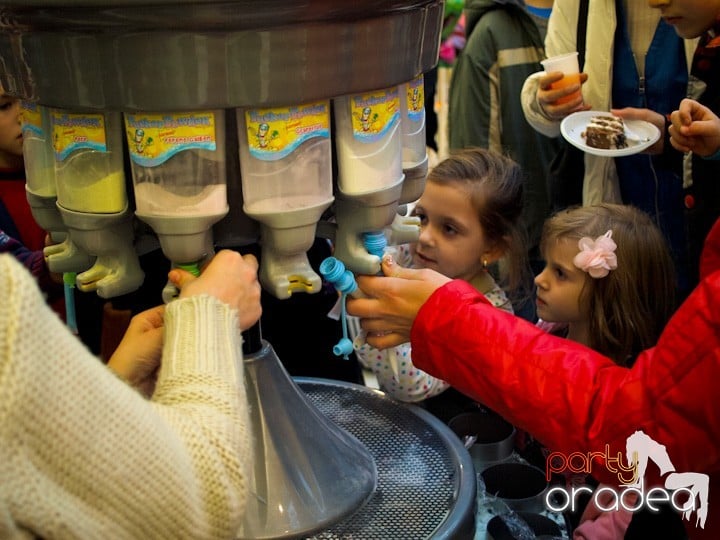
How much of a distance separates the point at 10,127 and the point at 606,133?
129 cm

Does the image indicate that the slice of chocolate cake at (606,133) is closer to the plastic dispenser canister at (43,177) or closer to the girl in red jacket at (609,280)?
the girl in red jacket at (609,280)

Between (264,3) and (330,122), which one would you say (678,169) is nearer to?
(330,122)

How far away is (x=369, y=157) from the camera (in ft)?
3.26

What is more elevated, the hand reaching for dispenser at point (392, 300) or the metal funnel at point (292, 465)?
the hand reaching for dispenser at point (392, 300)

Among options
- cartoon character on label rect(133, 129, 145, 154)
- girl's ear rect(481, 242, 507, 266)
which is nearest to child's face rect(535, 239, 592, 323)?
girl's ear rect(481, 242, 507, 266)

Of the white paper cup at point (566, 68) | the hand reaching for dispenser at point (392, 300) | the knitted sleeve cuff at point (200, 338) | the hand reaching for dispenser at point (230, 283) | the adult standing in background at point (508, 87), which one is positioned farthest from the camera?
the adult standing in background at point (508, 87)

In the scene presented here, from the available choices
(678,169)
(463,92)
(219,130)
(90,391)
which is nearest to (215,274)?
(219,130)

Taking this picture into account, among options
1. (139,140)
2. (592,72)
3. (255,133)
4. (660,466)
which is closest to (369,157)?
(255,133)

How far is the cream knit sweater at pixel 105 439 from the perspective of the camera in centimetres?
62

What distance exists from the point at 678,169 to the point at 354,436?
3.13 ft

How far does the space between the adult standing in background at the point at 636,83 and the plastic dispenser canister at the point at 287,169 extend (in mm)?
1032

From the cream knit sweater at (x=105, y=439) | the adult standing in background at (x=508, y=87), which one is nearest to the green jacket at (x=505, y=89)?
the adult standing in background at (x=508, y=87)

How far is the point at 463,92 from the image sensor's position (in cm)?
267

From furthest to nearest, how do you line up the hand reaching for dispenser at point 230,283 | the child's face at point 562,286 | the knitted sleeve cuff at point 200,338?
the child's face at point 562,286
the hand reaching for dispenser at point 230,283
the knitted sleeve cuff at point 200,338
